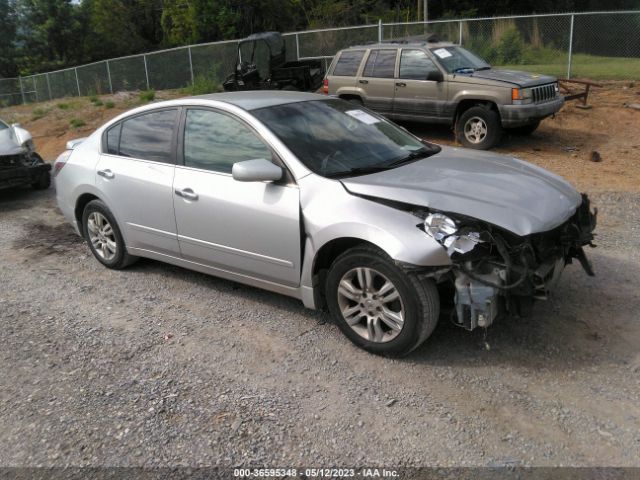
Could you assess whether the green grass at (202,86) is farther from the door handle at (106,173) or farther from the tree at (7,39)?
the tree at (7,39)

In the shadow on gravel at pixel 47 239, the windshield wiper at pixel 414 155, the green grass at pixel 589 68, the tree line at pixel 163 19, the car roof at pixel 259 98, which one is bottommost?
the shadow on gravel at pixel 47 239

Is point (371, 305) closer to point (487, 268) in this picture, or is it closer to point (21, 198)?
point (487, 268)

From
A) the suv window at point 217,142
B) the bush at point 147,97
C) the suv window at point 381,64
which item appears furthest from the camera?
the bush at point 147,97

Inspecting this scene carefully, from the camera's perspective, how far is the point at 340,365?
379cm

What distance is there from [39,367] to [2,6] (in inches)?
1954

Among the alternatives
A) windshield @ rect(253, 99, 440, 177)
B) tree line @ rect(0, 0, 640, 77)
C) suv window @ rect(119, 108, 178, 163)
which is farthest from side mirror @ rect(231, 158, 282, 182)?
tree line @ rect(0, 0, 640, 77)

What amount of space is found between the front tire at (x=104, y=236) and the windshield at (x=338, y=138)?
194 centimetres

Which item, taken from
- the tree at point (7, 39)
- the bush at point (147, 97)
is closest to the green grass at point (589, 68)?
the bush at point (147, 97)

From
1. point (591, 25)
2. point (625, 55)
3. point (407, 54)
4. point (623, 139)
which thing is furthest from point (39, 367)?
point (625, 55)

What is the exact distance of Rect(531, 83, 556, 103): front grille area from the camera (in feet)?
32.2

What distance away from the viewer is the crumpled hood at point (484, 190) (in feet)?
11.6

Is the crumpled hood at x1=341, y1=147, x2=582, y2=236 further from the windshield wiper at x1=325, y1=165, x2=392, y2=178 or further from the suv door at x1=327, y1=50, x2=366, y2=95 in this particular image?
the suv door at x1=327, y1=50, x2=366, y2=95

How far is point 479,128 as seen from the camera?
1023 cm

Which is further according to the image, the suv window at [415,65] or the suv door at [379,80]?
the suv door at [379,80]
